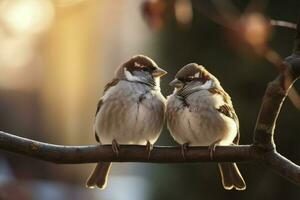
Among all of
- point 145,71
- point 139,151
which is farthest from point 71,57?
point 139,151

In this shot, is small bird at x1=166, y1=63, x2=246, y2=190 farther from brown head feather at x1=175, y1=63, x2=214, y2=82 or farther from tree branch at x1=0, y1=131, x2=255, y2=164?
tree branch at x1=0, y1=131, x2=255, y2=164

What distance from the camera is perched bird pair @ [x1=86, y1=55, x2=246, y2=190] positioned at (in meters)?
2.60

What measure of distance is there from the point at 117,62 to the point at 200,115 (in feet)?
23.4

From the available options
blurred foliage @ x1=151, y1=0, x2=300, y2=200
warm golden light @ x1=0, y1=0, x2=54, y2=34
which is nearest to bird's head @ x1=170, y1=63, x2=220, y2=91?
blurred foliage @ x1=151, y1=0, x2=300, y2=200

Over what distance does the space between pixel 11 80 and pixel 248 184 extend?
5.48 m

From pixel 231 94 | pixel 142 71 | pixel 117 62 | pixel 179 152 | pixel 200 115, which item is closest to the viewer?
pixel 179 152

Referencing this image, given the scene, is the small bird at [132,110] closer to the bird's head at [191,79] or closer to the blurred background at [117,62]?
the bird's head at [191,79]

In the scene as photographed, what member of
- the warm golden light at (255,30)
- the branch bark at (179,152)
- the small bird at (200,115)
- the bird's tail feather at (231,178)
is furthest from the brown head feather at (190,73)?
the warm golden light at (255,30)

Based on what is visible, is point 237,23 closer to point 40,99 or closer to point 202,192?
point 202,192

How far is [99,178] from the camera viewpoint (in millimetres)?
2805

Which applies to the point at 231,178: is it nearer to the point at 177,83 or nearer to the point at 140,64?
the point at 177,83

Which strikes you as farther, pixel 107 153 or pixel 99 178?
pixel 99 178

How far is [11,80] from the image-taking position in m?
8.95

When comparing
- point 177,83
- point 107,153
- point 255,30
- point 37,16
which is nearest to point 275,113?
point 255,30
